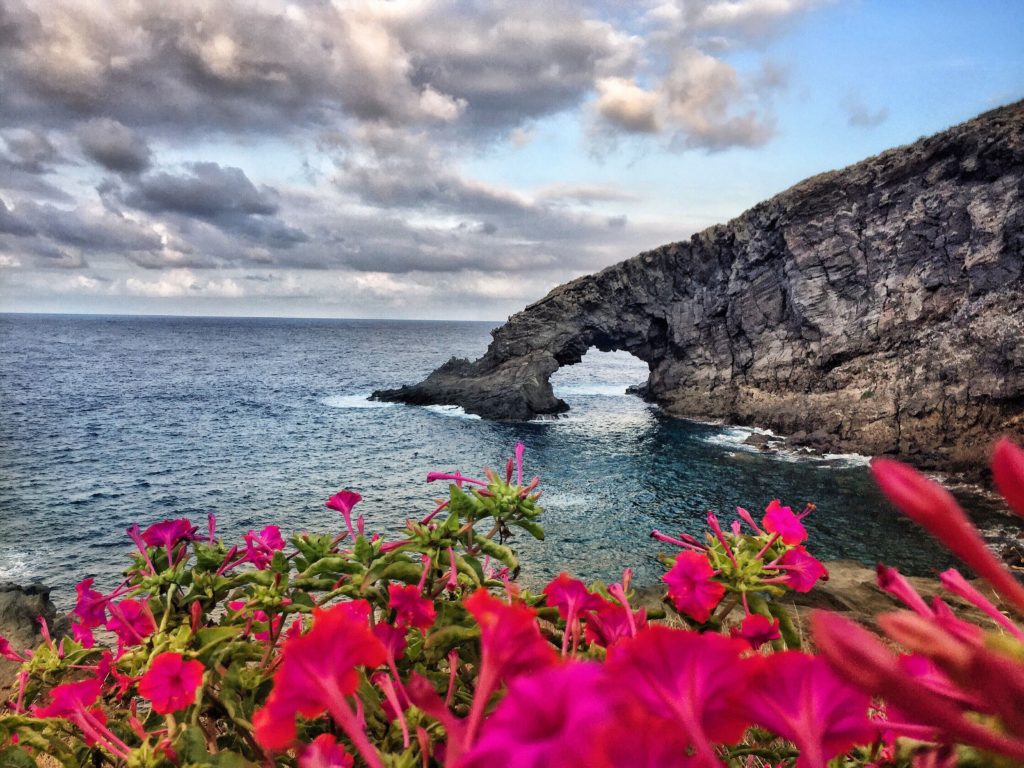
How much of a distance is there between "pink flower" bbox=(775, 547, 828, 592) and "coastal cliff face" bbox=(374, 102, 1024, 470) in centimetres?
3147

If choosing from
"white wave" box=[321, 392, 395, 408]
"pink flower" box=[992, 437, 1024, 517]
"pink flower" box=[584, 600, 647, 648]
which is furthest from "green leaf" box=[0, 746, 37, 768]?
"white wave" box=[321, 392, 395, 408]

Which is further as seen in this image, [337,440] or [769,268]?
[769,268]

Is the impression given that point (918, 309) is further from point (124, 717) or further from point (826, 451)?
point (124, 717)

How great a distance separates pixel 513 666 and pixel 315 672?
299 mm

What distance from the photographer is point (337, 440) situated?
1446 inches

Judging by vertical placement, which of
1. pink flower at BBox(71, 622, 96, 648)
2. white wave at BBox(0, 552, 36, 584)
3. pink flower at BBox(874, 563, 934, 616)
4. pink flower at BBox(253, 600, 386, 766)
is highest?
pink flower at BBox(874, 563, 934, 616)

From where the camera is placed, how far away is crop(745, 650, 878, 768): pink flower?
2.42 feet

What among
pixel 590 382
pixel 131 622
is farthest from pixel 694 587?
pixel 590 382

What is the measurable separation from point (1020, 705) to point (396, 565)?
1703mm

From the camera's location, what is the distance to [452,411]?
44.3m

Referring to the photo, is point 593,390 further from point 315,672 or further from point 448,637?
point 315,672

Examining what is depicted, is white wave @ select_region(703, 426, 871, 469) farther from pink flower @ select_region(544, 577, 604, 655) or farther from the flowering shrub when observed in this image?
pink flower @ select_region(544, 577, 604, 655)

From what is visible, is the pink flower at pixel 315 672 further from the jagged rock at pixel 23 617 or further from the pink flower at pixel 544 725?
the jagged rock at pixel 23 617

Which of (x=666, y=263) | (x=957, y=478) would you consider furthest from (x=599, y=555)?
(x=666, y=263)
